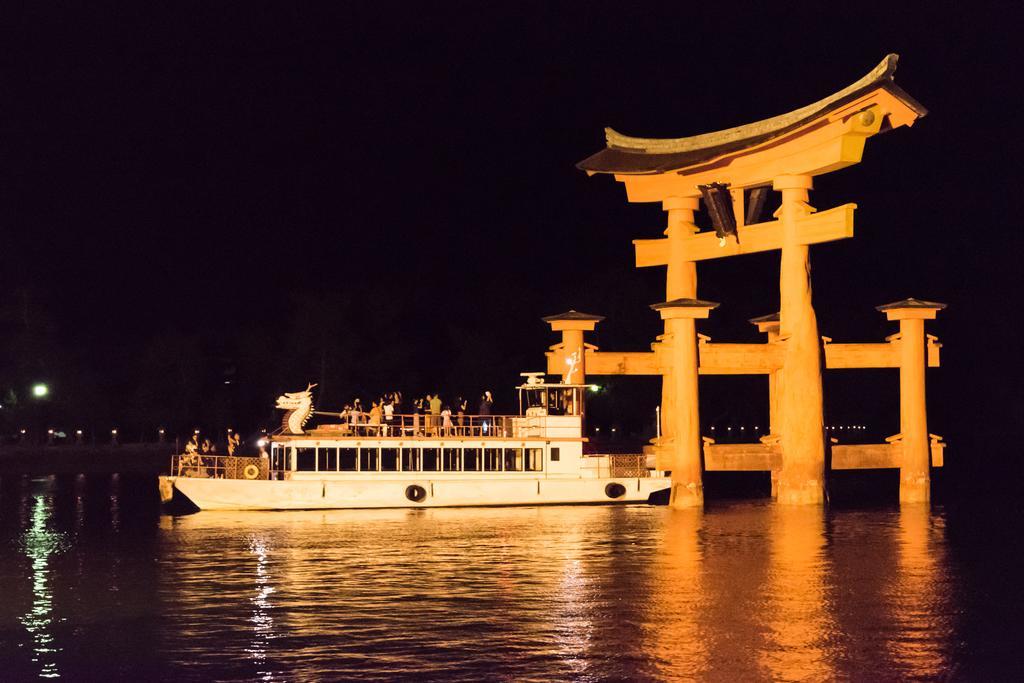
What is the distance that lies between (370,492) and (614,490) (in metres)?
8.25

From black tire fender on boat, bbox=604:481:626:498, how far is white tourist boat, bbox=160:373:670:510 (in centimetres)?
3

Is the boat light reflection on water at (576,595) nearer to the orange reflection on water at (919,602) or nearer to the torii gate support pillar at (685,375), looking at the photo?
the orange reflection on water at (919,602)

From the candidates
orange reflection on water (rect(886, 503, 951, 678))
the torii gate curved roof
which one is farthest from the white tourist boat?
orange reflection on water (rect(886, 503, 951, 678))

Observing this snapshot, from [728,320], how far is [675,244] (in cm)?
3261

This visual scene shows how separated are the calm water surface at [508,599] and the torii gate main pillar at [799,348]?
185 cm

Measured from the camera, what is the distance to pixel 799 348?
43.6 m

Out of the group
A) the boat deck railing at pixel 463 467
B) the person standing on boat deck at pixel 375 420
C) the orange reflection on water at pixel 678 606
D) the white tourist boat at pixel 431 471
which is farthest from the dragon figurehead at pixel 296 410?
the orange reflection on water at pixel 678 606

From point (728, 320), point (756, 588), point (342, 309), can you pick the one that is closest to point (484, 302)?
point (342, 309)

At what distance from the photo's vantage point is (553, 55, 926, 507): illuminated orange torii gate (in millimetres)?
41500

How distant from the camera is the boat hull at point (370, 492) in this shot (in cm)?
4925

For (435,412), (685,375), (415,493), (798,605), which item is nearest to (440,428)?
(435,412)

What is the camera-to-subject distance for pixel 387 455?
171ft

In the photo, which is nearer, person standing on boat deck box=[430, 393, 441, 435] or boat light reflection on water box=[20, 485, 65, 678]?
boat light reflection on water box=[20, 485, 65, 678]

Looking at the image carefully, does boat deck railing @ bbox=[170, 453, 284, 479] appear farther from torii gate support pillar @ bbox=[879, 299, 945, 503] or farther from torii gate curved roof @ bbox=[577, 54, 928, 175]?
torii gate support pillar @ bbox=[879, 299, 945, 503]
